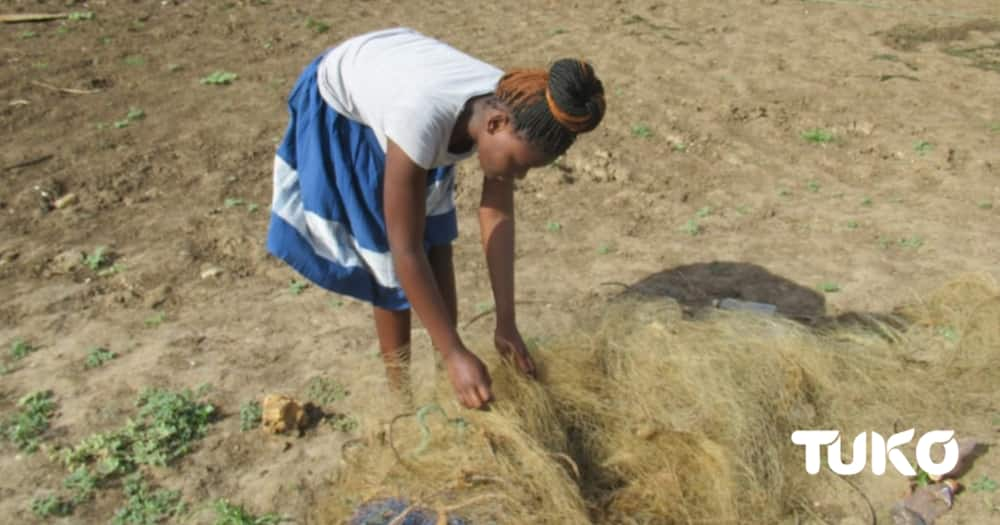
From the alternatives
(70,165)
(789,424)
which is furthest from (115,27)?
(789,424)

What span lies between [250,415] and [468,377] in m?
1.33

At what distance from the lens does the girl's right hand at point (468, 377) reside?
2.42 metres

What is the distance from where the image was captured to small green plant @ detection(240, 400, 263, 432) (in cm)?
338

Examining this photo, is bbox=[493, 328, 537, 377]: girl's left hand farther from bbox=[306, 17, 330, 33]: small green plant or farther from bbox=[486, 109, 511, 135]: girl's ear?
bbox=[306, 17, 330, 33]: small green plant

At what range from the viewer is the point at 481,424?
2533 mm

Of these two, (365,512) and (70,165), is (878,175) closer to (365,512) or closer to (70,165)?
(365,512)

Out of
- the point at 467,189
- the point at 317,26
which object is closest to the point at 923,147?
the point at 467,189

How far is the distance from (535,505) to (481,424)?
0.87 feet

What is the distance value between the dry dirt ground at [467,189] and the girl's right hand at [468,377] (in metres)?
0.52

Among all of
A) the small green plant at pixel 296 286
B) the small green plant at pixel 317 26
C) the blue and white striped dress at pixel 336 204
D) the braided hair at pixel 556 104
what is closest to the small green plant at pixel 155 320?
the small green plant at pixel 296 286

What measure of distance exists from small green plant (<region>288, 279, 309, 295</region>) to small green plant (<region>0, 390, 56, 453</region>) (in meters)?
1.17

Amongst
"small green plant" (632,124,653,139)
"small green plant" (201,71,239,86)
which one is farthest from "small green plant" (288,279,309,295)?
"small green plant" (201,71,239,86)

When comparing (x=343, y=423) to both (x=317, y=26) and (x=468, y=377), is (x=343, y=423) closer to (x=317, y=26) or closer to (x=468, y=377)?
(x=468, y=377)

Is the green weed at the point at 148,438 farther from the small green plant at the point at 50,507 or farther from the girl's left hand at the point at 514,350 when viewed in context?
the girl's left hand at the point at 514,350
